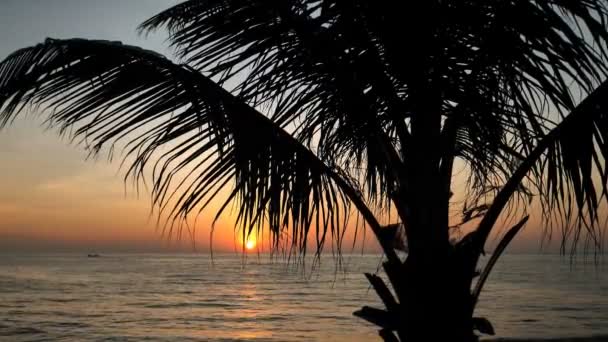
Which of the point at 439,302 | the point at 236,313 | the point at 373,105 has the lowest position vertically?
the point at 236,313

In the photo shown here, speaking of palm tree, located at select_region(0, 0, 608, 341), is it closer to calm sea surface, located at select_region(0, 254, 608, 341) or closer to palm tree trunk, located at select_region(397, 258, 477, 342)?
palm tree trunk, located at select_region(397, 258, 477, 342)

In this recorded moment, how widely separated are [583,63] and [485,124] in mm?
587

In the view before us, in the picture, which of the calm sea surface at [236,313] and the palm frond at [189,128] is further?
the calm sea surface at [236,313]

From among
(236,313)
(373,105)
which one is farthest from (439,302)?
(236,313)

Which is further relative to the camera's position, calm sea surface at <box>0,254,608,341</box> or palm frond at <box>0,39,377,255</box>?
calm sea surface at <box>0,254,608,341</box>

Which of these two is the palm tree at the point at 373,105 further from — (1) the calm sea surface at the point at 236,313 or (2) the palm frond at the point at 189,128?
(1) the calm sea surface at the point at 236,313

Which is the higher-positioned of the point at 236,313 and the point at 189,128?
the point at 189,128

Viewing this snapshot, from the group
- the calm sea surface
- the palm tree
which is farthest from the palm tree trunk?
the calm sea surface

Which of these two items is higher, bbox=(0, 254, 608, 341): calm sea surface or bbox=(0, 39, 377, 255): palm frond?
bbox=(0, 39, 377, 255): palm frond

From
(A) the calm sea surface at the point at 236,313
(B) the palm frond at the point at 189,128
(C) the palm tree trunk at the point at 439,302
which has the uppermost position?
(B) the palm frond at the point at 189,128

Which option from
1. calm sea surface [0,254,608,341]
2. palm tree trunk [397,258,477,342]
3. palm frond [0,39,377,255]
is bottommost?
calm sea surface [0,254,608,341]

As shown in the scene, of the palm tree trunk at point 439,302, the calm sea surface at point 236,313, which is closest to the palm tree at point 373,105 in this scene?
the palm tree trunk at point 439,302

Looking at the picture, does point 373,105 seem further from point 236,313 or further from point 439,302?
point 236,313

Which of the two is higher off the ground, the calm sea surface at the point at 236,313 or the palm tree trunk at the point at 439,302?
the palm tree trunk at the point at 439,302
